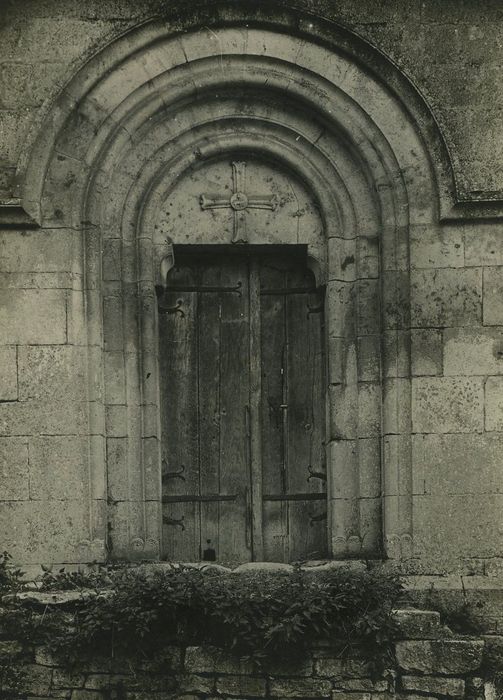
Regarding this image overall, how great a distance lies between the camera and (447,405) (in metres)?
7.25

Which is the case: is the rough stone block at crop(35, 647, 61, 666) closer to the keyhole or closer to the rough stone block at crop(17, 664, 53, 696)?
the rough stone block at crop(17, 664, 53, 696)

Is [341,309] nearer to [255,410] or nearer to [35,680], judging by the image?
[255,410]

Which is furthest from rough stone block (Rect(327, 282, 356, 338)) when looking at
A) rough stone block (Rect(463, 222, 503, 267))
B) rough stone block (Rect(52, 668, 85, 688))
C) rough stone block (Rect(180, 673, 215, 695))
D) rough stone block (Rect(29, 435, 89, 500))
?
rough stone block (Rect(52, 668, 85, 688))

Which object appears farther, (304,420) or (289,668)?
(304,420)

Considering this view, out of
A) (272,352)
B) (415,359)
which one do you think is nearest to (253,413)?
(272,352)

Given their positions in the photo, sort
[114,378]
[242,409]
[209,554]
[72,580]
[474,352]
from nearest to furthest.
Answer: [72,580], [474,352], [114,378], [209,554], [242,409]

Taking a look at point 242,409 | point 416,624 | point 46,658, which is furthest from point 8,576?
point 416,624

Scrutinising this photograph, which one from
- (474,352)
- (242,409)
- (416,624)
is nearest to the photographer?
(416,624)

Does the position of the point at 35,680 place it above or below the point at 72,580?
below

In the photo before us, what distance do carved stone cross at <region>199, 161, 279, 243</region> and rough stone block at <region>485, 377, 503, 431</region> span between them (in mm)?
1896

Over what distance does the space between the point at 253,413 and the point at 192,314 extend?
2.67 ft

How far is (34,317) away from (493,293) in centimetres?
302

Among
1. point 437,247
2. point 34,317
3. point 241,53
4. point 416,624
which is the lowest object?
point 416,624

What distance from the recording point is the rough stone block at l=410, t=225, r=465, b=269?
288 inches
